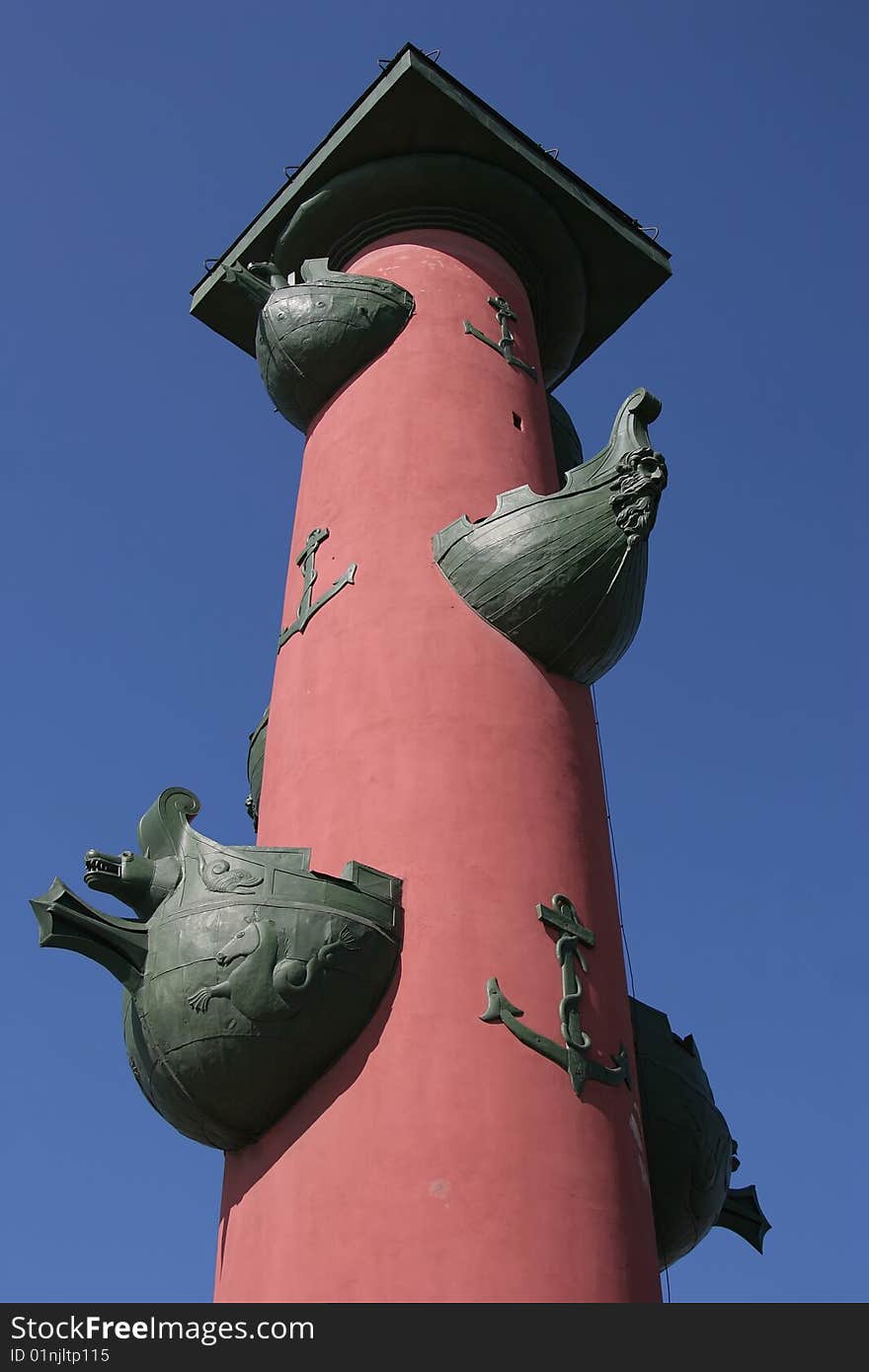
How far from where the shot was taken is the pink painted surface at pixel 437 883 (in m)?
8.64

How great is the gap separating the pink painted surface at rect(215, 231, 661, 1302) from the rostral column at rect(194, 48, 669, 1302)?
21mm

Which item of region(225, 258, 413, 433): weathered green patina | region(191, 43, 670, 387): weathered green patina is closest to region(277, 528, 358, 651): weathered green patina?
region(225, 258, 413, 433): weathered green patina

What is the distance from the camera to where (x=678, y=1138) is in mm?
10930

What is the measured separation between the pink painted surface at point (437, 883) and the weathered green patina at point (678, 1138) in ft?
3.00

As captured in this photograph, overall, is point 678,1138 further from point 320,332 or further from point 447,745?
point 320,332

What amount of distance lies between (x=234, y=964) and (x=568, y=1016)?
2.10 meters

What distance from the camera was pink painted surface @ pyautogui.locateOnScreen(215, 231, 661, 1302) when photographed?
8641 millimetres

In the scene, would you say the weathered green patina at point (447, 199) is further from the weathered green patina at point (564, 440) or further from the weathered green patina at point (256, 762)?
the weathered green patina at point (256, 762)

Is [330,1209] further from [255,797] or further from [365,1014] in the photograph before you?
[255,797]

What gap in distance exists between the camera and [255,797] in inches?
562

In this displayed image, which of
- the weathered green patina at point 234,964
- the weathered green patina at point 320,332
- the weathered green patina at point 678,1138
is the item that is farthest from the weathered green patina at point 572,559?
the weathered green patina at point 320,332

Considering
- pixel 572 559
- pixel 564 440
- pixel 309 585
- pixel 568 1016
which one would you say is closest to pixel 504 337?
pixel 564 440
